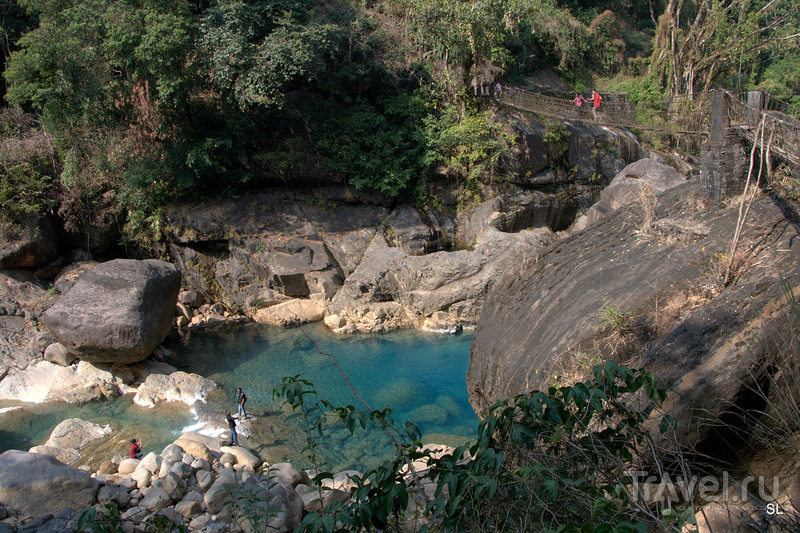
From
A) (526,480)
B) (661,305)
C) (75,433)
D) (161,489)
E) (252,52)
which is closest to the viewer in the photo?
(526,480)

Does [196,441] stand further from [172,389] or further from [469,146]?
[469,146]

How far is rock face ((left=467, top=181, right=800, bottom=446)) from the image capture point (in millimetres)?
4301

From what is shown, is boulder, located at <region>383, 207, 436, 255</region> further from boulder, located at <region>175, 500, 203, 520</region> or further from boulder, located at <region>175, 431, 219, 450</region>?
boulder, located at <region>175, 500, 203, 520</region>

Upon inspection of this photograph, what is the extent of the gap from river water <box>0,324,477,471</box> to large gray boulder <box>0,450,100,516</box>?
79.7 inches

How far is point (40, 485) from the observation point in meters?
6.57

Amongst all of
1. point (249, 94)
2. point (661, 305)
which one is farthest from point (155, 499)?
point (249, 94)

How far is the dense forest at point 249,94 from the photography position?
12.6 meters

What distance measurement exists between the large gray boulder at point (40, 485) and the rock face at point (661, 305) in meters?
5.91

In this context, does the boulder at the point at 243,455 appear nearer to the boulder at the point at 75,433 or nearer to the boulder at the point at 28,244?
the boulder at the point at 75,433

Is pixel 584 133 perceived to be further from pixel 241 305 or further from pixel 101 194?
pixel 101 194

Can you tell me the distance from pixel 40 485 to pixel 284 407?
4445 millimetres

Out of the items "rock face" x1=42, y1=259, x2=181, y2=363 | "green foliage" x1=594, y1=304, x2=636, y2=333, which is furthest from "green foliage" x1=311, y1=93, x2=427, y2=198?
"green foliage" x1=594, y1=304, x2=636, y2=333

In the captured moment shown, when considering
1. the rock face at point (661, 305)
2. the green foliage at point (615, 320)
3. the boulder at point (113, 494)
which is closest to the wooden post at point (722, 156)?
the rock face at point (661, 305)

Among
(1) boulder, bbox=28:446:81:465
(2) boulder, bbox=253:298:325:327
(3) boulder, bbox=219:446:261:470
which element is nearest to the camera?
(3) boulder, bbox=219:446:261:470
